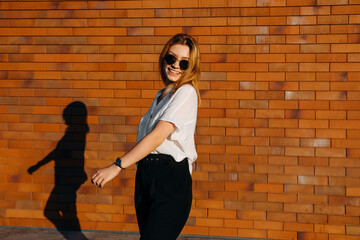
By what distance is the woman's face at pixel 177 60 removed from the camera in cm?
204

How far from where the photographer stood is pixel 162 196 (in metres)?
1.91

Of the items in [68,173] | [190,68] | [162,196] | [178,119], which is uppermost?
[190,68]

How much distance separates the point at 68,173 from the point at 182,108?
2590 mm

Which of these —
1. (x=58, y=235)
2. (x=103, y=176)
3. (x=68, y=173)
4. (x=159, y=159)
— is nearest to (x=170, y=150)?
(x=159, y=159)

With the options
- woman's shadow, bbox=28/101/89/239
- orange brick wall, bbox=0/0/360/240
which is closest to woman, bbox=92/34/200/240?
orange brick wall, bbox=0/0/360/240

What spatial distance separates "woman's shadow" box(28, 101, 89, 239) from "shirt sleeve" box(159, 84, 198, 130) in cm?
232

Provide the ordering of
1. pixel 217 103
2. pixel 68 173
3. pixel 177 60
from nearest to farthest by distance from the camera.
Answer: pixel 177 60 < pixel 217 103 < pixel 68 173

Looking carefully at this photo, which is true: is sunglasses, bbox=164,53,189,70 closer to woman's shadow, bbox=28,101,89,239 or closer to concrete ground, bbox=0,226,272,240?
woman's shadow, bbox=28,101,89,239

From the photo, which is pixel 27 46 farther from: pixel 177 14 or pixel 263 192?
pixel 263 192

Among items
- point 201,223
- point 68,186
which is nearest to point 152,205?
point 201,223

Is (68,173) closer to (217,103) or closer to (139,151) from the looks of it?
(217,103)

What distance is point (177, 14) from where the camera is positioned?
3818mm

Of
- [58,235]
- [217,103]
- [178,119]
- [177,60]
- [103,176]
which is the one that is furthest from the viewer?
[58,235]

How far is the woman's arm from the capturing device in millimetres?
1666
